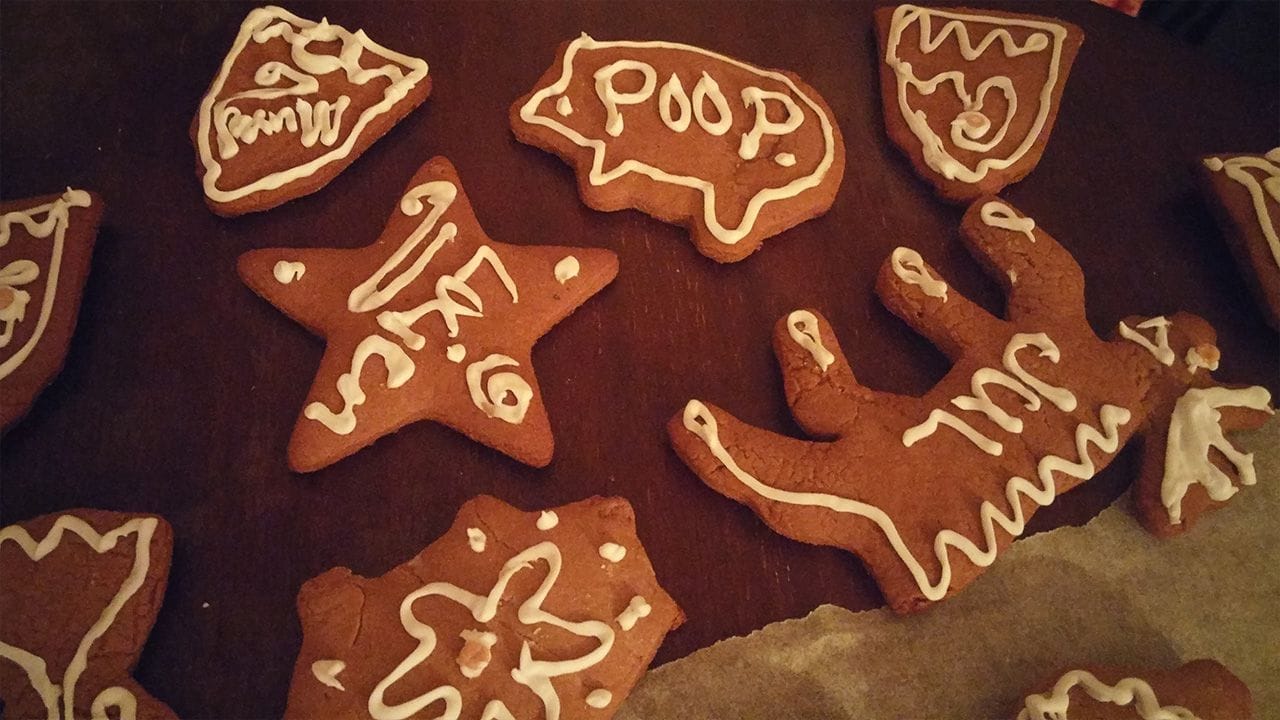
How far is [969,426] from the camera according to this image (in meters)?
1.44

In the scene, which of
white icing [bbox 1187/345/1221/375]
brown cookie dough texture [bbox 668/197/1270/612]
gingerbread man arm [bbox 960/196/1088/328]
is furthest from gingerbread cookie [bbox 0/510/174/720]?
white icing [bbox 1187/345/1221/375]

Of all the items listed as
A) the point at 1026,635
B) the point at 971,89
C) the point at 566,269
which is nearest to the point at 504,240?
the point at 566,269

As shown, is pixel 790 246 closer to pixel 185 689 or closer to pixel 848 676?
pixel 848 676

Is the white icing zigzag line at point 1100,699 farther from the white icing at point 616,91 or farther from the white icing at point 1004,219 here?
the white icing at point 616,91

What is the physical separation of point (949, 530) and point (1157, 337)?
1.70ft

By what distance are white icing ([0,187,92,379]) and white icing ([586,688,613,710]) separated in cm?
99

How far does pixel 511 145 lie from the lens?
5.58 feet

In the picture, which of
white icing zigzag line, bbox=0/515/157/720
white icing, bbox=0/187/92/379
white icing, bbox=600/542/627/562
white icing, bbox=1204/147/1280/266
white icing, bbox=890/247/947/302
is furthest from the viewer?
white icing, bbox=1204/147/1280/266

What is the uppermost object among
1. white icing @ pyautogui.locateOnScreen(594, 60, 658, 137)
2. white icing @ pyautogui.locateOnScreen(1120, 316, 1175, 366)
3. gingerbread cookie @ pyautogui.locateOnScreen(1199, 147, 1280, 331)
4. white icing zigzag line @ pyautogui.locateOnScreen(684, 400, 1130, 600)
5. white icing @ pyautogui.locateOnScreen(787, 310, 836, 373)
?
gingerbread cookie @ pyautogui.locateOnScreen(1199, 147, 1280, 331)

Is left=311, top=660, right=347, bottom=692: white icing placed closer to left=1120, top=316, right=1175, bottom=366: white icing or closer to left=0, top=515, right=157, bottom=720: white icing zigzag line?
left=0, top=515, right=157, bottom=720: white icing zigzag line

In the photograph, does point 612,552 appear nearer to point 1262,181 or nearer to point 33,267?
point 33,267

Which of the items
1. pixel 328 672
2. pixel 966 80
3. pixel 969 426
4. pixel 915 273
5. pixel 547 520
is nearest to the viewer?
pixel 328 672

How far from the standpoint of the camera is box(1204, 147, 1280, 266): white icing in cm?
163

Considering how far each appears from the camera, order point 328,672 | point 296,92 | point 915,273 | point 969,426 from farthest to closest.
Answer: point 296,92 → point 915,273 → point 969,426 → point 328,672
